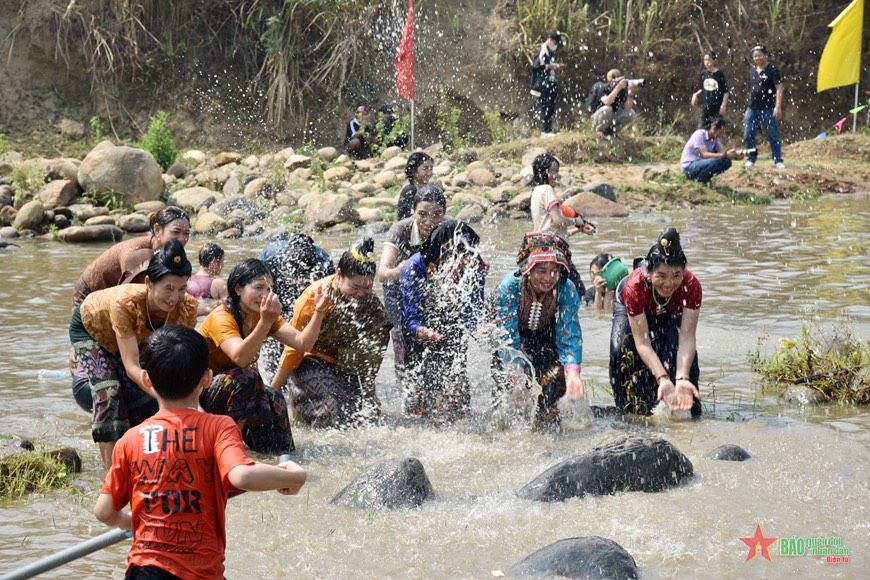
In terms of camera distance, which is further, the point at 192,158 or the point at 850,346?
the point at 192,158

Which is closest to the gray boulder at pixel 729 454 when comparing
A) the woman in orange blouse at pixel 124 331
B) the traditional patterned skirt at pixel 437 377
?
the traditional patterned skirt at pixel 437 377

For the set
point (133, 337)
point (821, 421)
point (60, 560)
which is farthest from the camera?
point (821, 421)

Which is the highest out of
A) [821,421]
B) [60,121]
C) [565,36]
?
[565,36]

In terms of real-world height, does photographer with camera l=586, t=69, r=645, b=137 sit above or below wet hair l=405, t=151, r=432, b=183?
above

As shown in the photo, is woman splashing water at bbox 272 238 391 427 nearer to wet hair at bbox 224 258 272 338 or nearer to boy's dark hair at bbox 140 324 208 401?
wet hair at bbox 224 258 272 338

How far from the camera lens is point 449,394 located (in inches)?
252

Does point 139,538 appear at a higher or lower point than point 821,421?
higher

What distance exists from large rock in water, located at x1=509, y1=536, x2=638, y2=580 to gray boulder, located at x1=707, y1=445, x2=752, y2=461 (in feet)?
4.95

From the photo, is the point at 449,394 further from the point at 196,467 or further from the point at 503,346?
the point at 196,467

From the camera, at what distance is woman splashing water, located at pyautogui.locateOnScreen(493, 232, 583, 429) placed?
234 inches

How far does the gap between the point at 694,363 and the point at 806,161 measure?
1276 cm


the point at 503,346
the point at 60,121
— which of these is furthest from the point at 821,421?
the point at 60,121

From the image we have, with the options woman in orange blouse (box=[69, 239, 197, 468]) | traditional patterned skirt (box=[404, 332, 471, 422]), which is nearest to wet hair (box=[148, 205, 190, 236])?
woman in orange blouse (box=[69, 239, 197, 468])

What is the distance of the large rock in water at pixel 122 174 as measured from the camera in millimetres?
14617
